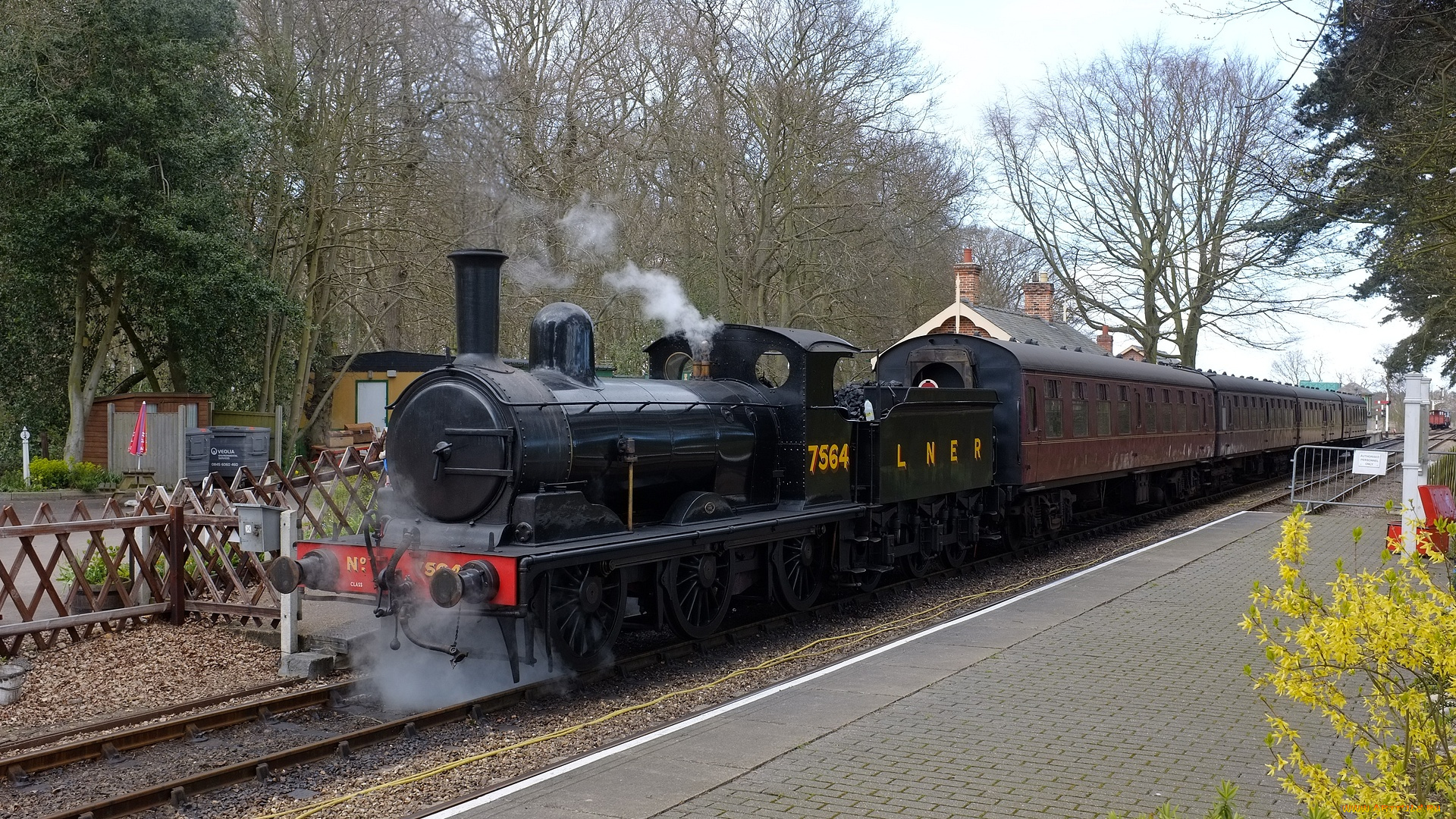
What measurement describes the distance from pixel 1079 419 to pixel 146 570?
1218cm

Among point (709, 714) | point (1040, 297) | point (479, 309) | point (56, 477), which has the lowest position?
point (709, 714)

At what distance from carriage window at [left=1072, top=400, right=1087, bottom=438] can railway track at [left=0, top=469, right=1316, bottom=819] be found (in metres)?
7.67

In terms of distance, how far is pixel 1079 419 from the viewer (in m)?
16.2

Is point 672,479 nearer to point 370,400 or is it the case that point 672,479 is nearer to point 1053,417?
point 1053,417

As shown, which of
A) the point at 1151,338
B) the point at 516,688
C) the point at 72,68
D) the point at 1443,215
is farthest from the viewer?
the point at 1151,338

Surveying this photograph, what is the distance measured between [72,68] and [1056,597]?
19987 millimetres

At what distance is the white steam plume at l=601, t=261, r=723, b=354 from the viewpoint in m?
10.3

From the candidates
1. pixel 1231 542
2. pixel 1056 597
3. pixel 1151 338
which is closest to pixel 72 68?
pixel 1056 597

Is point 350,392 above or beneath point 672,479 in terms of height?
above

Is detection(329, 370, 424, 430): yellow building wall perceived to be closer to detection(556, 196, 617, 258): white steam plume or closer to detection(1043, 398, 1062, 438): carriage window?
detection(556, 196, 617, 258): white steam plume

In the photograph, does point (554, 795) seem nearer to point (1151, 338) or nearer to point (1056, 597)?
point (1056, 597)

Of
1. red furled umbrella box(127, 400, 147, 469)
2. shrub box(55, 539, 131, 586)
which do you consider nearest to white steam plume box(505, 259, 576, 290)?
shrub box(55, 539, 131, 586)

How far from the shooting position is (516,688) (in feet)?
25.7

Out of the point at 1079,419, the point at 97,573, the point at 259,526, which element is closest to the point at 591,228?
the point at 259,526
